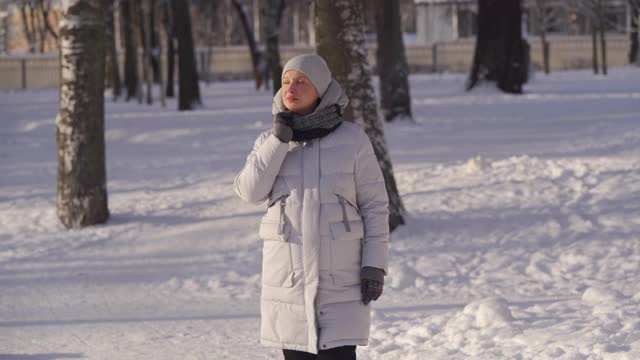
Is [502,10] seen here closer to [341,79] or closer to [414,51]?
[341,79]

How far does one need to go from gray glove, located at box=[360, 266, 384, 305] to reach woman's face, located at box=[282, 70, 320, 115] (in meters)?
0.68

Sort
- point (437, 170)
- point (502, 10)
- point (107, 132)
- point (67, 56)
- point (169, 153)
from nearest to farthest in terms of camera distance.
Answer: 1. point (67, 56)
2. point (437, 170)
3. point (169, 153)
4. point (107, 132)
5. point (502, 10)

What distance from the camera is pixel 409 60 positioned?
5319 centimetres

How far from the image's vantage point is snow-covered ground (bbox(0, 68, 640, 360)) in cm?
738

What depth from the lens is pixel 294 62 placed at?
4754mm

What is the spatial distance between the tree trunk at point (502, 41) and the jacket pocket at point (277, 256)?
2221 centimetres

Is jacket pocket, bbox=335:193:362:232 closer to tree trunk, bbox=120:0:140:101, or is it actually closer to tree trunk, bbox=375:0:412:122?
tree trunk, bbox=375:0:412:122

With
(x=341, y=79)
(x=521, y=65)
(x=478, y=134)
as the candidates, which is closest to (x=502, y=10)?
(x=521, y=65)

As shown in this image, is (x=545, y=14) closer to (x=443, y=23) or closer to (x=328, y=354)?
(x=443, y=23)

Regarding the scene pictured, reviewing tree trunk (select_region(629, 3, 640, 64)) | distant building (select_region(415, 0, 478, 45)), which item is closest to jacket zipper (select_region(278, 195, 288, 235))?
tree trunk (select_region(629, 3, 640, 64))

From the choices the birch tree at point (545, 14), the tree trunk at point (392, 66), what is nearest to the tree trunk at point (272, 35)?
the tree trunk at point (392, 66)

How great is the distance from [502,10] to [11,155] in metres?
12.4

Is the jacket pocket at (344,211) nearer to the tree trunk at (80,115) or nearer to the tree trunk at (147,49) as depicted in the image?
the tree trunk at (80,115)

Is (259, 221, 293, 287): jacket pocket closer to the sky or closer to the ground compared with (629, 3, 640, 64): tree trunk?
closer to the ground
